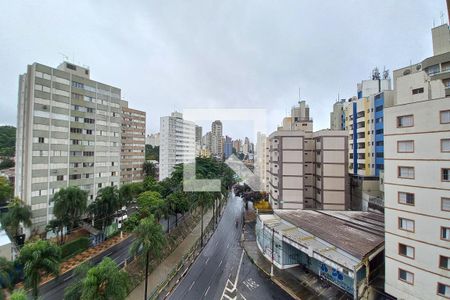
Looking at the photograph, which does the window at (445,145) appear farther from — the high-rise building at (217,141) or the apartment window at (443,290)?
the high-rise building at (217,141)

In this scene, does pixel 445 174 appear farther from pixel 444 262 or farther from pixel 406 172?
pixel 444 262

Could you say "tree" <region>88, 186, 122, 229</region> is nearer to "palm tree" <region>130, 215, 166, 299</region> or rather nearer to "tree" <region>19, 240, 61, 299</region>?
"tree" <region>19, 240, 61, 299</region>

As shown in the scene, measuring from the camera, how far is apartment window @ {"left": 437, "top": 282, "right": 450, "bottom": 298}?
11.8m

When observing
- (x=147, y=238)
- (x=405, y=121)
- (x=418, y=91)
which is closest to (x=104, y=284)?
(x=147, y=238)

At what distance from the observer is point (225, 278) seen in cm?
2066

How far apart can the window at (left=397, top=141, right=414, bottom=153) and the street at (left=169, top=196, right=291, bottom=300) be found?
1400cm

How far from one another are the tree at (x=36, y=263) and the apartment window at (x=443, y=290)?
23093 millimetres

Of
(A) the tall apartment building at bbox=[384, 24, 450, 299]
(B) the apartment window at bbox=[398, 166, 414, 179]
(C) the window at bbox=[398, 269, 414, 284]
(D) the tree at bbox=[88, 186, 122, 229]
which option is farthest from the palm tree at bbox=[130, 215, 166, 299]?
(B) the apartment window at bbox=[398, 166, 414, 179]

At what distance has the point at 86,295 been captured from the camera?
10.6 m

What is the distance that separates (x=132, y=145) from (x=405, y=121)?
56.1 m

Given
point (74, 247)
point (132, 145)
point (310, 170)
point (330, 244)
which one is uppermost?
point (132, 145)

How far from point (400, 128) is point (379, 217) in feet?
42.6

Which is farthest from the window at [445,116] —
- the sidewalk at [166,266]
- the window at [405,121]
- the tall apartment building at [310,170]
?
the sidewalk at [166,266]

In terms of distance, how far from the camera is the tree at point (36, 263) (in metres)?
13.4
